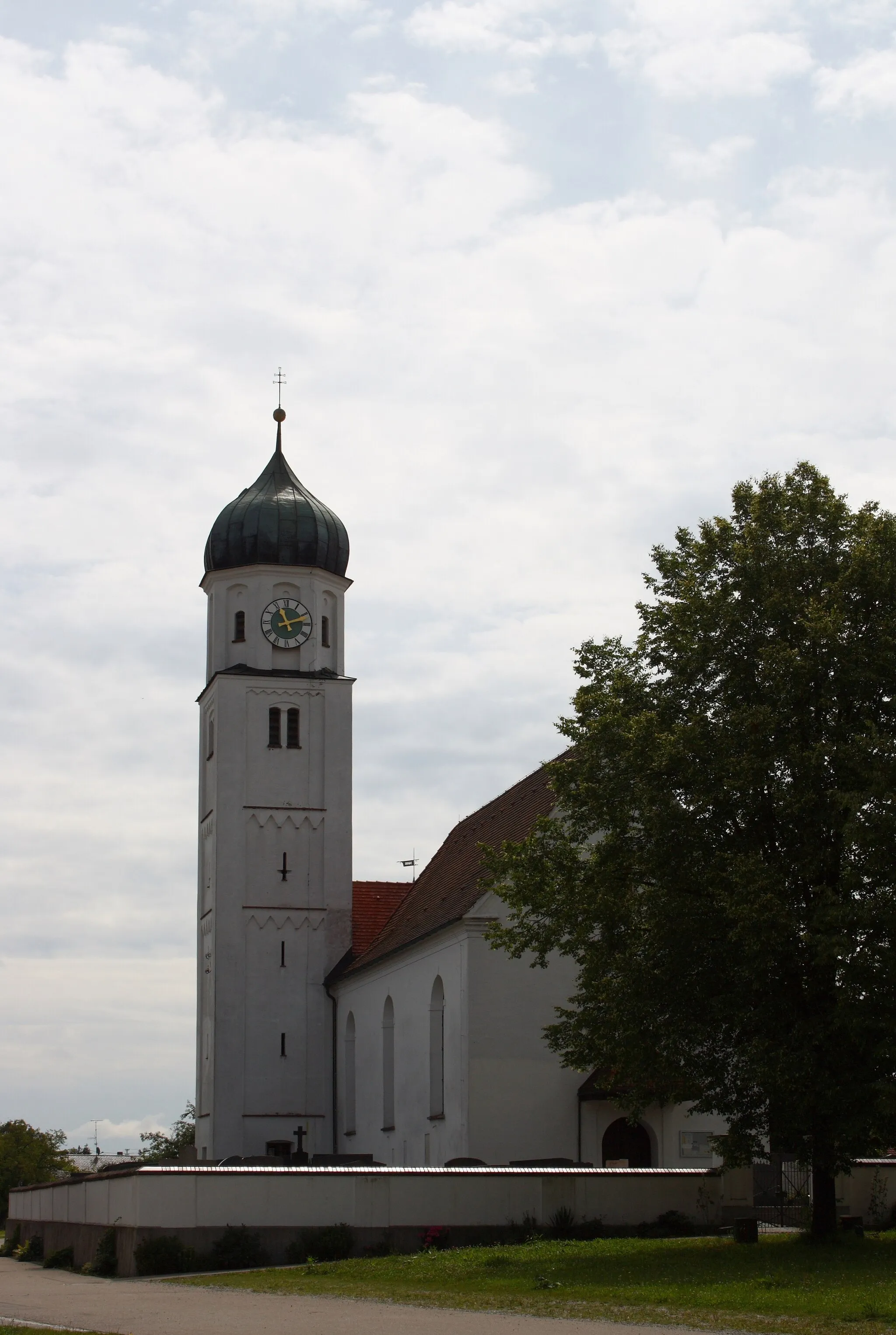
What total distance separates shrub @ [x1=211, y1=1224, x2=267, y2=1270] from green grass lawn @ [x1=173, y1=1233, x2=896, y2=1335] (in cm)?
117

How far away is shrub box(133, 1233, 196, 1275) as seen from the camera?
2844cm

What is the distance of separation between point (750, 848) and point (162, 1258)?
1205cm

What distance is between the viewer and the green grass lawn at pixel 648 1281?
1839cm

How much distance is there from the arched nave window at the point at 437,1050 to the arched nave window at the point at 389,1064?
3.70 metres

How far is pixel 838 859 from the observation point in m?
26.4

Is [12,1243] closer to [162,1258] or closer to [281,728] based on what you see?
[162,1258]

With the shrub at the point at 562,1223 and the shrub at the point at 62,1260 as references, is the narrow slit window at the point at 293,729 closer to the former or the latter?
the shrub at the point at 62,1260

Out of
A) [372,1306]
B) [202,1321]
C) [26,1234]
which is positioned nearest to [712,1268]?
[372,1306]

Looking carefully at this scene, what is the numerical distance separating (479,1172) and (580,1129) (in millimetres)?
10324

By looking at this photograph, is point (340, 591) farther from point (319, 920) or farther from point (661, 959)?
point (661, 959)

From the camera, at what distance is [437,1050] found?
43625mm

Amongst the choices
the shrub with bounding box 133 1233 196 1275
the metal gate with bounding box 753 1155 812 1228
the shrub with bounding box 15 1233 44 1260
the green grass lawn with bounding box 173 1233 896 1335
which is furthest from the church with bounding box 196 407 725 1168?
the green grass lawn with bounding box 173 1233 896 1335

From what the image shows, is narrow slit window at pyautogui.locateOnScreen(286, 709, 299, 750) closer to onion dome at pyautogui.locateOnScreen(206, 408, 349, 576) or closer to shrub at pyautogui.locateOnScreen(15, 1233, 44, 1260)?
onion dome at pyautogui.locateOnScreen(206, 408, 349, 576)

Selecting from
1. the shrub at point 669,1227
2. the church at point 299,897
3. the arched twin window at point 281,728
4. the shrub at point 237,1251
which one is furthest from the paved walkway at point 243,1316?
the arched twin window at point 281,728
